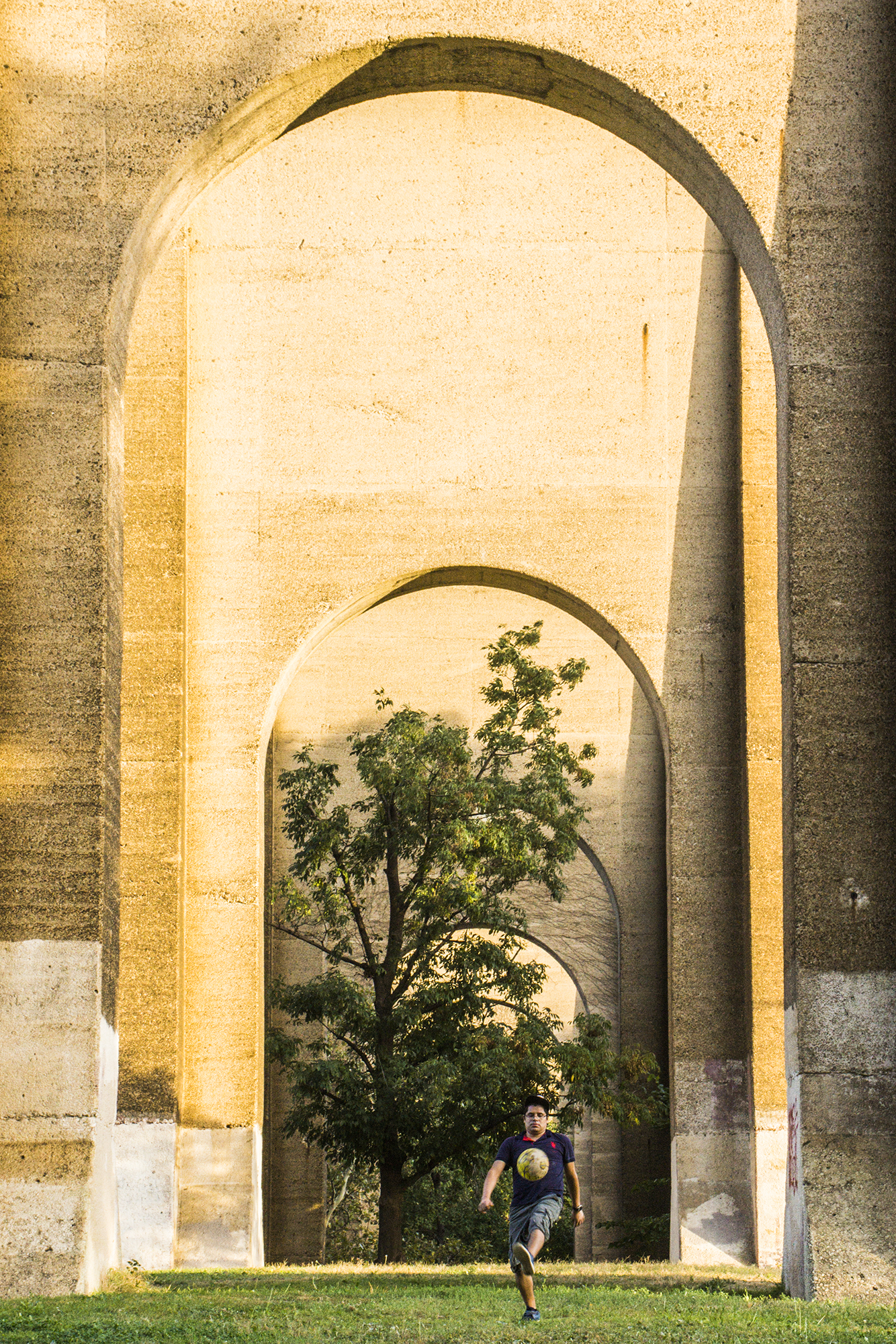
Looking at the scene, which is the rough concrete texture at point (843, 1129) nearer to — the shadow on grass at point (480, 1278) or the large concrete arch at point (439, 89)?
the shadow on grass at point (480, 1278)

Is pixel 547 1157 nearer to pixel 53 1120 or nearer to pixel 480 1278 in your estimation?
pixel 53 1120

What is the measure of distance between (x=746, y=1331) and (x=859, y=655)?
4018mm

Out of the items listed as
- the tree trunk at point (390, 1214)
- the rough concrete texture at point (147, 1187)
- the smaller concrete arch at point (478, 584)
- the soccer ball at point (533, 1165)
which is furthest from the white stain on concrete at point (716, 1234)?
the soccer ball at point (533, 1165)

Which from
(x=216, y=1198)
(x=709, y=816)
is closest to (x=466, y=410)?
(x=709, y=816)

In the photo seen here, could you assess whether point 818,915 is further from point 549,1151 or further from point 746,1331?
point 746,1331

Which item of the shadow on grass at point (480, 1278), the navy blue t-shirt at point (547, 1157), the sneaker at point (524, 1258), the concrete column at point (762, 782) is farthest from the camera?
the concrete column at point (762, 782)

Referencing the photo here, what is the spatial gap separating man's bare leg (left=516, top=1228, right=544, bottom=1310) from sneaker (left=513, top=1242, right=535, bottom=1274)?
2 cm

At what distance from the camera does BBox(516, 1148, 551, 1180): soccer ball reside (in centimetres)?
911

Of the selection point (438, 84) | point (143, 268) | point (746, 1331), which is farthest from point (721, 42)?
point (746, 1331)

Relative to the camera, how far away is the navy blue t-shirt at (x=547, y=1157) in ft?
30.1

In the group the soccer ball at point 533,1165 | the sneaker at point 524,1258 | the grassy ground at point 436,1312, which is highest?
the soccer ball at point 533,1165

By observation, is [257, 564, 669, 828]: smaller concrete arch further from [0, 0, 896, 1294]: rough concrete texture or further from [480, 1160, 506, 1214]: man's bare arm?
[480, 1160, 506, 1214]: man's bare arm

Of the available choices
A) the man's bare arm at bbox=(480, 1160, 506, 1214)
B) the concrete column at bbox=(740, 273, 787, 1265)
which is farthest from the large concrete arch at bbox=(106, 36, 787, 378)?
the concrete column at bbox=(740, 273, 787, 1265)

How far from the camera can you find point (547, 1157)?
30.3ft
